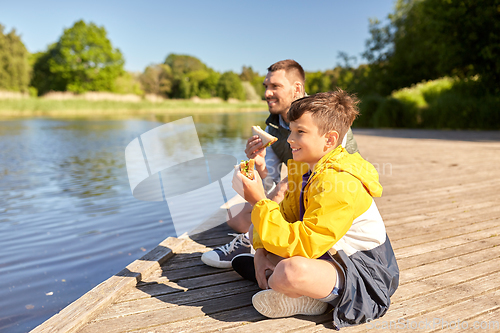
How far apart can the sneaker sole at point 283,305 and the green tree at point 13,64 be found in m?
47.9

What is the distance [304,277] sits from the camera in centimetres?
159

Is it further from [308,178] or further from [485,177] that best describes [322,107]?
[485,177]

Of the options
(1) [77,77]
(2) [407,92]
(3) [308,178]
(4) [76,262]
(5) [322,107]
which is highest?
(1) [77,77]

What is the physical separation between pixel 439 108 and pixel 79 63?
144ft

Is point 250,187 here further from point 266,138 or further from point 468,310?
point 468,310

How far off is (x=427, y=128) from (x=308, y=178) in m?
15.7

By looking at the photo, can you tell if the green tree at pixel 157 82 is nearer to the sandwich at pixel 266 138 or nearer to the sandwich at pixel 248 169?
the sandwich at pixel 266 138

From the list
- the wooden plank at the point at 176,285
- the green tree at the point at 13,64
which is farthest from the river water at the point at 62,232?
the green tree at the point at 13,64

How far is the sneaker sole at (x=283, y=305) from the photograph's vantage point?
5.86ft

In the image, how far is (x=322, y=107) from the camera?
69.4 inches

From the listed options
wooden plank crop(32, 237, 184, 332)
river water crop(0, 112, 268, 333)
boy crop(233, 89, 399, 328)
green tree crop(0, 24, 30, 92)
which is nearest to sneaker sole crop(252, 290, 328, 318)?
boy crop(233, 89, 399, 328)

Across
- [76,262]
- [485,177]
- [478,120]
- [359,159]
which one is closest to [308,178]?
[359,159]

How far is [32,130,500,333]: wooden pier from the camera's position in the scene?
1.79 meters

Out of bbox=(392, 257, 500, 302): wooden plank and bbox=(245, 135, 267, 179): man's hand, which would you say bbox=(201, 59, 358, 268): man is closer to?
bbox=(245, 135, 267, 179): man's hand
